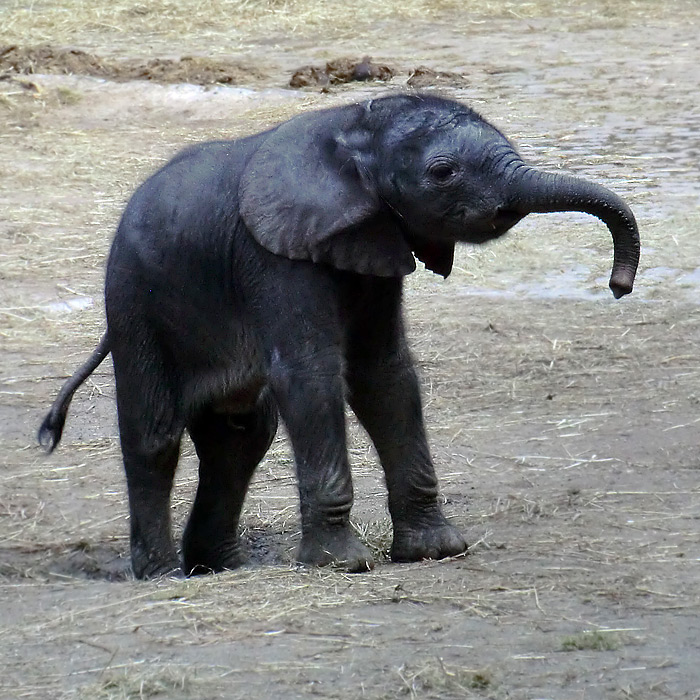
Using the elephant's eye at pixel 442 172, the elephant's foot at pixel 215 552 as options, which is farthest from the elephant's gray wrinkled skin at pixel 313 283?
the elephant's foot at pixel 215 552

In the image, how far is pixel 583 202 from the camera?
14.2ft

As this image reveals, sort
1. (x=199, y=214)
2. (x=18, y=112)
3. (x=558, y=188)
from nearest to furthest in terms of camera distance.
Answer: (x=558, y=188) < (x=199, y=214) < (x=18, y=112)

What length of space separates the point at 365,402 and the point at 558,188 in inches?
44.9

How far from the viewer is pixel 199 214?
4.83m

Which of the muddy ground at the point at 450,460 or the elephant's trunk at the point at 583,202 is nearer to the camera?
the muddy ground at the point at 450,460

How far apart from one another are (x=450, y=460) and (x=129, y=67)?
34.3 ft

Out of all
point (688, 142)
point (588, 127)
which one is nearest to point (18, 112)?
point (588, 127)

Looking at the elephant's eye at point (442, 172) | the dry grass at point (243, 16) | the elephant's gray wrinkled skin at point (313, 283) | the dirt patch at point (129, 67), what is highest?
the elephant's eye at point (442, 172)

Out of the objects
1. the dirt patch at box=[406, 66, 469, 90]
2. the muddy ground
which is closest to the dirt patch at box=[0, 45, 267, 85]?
the muddy ground

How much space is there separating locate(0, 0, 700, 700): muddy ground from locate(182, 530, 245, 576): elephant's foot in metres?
0.12

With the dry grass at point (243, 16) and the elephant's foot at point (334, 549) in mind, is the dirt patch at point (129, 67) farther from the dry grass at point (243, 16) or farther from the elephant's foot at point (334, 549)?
the elephant's foot at point (334, 549)

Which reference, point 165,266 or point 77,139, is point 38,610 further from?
point 77,139

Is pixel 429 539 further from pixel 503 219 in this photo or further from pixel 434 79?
pixel 434 79

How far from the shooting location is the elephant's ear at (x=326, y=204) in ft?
14.9
